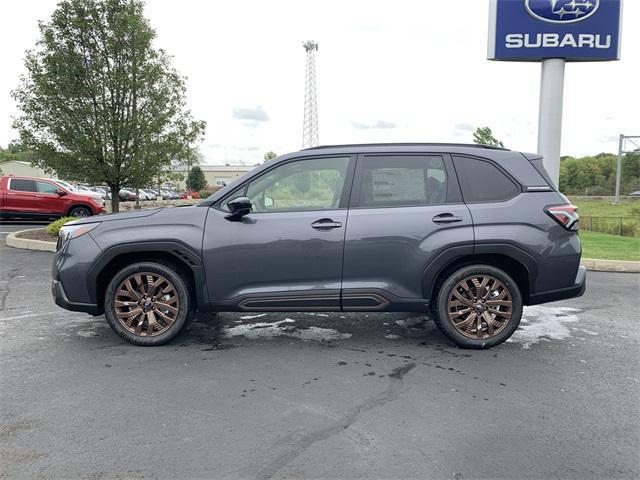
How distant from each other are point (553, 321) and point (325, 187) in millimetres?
3086

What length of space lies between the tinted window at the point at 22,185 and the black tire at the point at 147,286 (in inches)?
578

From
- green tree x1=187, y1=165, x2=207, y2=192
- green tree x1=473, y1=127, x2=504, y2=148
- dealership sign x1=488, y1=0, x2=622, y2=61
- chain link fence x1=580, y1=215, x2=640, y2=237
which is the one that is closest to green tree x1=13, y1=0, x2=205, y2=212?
dealership sign x1=488, y1=0, x2=622, y2=61

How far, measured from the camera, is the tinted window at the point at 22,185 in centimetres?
1683

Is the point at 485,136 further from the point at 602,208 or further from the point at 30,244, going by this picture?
the point at 30,244

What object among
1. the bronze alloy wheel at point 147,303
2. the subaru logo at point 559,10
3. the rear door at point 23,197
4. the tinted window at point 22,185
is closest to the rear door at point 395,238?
the bronze alloy wheel at point 147,303

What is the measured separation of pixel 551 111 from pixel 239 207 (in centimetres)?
1101

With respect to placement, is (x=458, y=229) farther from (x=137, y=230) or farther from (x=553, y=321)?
(x=137, y=230)

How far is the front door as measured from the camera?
4414 mm

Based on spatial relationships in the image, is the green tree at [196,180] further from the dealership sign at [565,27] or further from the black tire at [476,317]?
the black tire at [476,317]

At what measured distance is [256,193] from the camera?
4586 millimetres

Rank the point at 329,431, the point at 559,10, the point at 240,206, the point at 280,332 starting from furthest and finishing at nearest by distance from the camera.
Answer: the point at 559,10 → the point at 280,332 → the point at 240,206 → the point at 329,431

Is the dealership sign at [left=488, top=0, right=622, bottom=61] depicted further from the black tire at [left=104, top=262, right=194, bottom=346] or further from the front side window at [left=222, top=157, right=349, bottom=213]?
the black tire at [left=104, top=262, right=194, bottom=346]

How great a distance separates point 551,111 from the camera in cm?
1263

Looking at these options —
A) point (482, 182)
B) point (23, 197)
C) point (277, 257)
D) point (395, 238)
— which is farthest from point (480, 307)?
point (23, 197)
